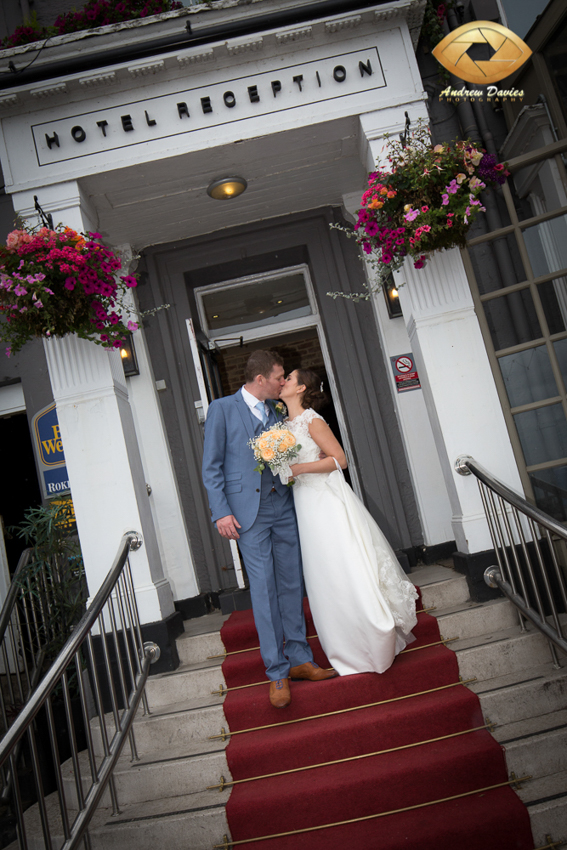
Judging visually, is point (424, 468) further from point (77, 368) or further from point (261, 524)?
point (77, 368)

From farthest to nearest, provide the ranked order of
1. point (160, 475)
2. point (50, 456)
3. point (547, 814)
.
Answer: point (50, 456) < point (160, 475) < point (547, 814)

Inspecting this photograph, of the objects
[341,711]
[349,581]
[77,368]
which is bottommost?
[341,711]

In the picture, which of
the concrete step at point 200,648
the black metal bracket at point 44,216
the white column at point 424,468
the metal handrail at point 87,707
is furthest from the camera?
the white column at point 424,468

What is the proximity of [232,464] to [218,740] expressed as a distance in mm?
1551

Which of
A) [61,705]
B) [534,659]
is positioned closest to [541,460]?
[534,659]

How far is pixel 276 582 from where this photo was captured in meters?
3.51

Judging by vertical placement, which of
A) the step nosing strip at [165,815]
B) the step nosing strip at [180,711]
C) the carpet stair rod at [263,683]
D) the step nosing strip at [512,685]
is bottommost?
the step nosing strip at [165,815]

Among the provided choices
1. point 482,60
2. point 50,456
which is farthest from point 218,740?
point 482,60

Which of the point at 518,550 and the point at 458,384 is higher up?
the point at 458,384

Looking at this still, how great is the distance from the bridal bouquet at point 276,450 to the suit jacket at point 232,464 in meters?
0.13

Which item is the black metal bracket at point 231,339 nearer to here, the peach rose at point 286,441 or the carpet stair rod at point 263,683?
the peach rose at point 286,441

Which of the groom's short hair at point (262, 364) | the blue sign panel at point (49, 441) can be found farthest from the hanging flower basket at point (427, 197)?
the blue sign panel at point (49, 441)

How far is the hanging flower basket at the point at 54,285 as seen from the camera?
3527 millimetres

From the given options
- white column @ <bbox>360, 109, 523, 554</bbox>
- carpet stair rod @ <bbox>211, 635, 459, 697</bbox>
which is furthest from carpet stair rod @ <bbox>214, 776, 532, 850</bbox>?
white column @ <bbox>360, 109, 523, 554</bbox>
